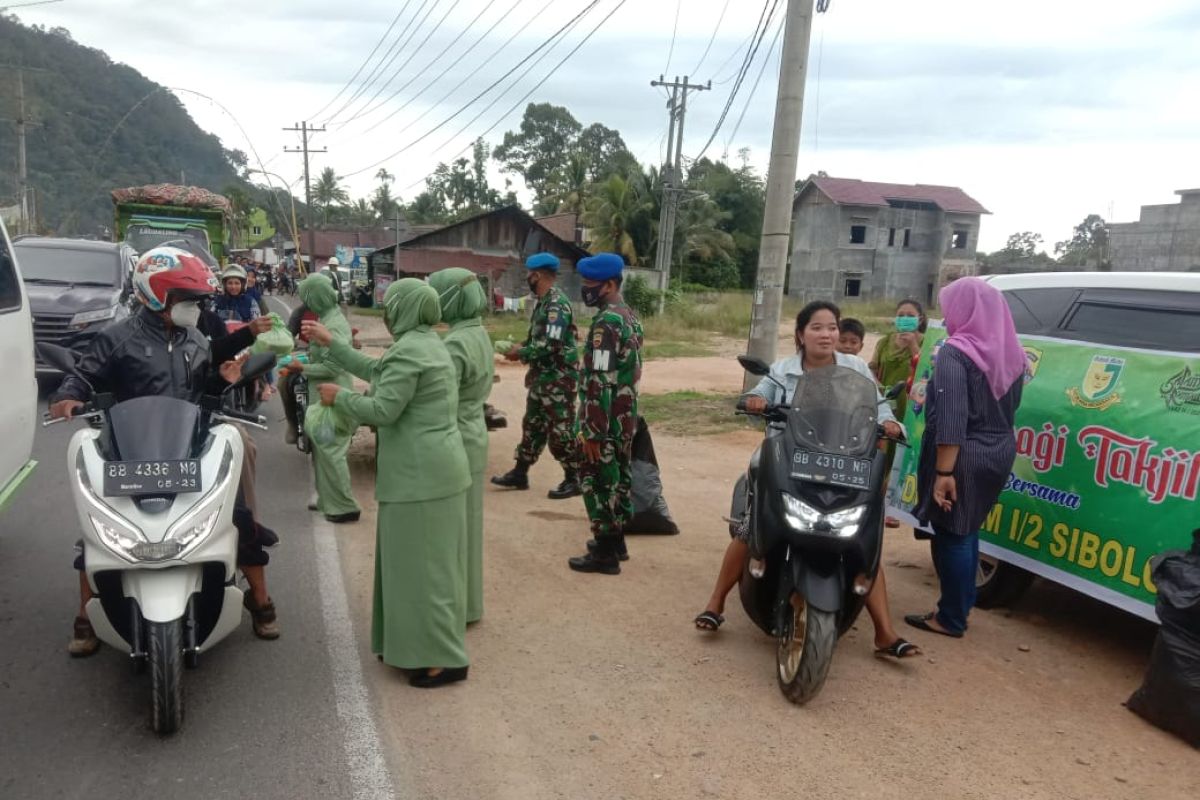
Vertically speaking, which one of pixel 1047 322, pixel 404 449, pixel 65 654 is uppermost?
pixel 1047 322

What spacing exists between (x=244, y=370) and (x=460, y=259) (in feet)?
102

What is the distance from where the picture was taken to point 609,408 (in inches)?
215

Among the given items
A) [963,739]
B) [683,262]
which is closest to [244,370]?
[963,739]

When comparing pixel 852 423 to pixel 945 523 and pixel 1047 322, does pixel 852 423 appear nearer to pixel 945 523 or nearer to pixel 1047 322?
pixel 945 523

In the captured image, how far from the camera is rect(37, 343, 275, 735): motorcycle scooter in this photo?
3.25 meters

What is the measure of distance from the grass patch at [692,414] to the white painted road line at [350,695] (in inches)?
249

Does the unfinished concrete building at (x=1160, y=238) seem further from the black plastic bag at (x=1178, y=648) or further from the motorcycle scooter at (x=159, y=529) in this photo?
the motorcycle scooter at (x=159, y=529)

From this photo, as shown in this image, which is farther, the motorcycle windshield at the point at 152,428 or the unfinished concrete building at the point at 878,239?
the unfinished concrete building at the point at 878,239

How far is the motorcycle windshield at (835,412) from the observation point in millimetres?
3926

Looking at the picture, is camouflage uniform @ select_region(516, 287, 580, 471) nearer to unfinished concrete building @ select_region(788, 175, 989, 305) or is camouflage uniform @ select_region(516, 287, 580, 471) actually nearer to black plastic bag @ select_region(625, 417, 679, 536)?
black plastic bag @ select_region(625, 417, 679, 536)

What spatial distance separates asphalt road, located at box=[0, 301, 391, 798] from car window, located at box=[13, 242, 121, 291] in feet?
24.4

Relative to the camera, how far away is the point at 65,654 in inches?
161

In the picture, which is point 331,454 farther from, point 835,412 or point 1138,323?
point 1138,323

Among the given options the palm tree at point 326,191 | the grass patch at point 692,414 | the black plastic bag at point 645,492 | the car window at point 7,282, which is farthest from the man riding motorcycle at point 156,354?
the palm tree at point 326,191
